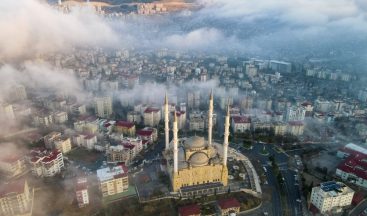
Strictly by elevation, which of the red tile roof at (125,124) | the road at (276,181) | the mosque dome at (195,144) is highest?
the mosque dome at (195,144)

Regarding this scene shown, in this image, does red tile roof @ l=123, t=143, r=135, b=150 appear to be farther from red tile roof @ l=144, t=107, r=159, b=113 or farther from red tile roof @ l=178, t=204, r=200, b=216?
red tile roof @ l=178, t=204, r=200, b=216

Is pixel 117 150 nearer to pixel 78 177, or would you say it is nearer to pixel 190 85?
pixel 78 177

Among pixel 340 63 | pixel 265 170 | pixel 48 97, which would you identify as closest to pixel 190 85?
pixel 48 97

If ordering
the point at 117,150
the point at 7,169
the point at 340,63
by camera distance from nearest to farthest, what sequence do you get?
the point at 7,169 < the point at 117,150 < the point at 340,63

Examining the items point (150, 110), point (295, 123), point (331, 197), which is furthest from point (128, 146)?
point (295, 123)

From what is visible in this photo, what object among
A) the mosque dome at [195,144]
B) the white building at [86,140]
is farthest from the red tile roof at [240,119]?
the white building at [86,140]

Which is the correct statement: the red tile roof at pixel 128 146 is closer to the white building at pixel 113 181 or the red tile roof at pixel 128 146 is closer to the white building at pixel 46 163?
the white building at pixel 113 181

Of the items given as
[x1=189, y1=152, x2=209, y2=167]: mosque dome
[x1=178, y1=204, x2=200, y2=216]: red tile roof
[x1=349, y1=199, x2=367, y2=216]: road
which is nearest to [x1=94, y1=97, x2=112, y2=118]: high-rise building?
[x1=189, y1=152, x2=209, y2=167]: mosque dome
